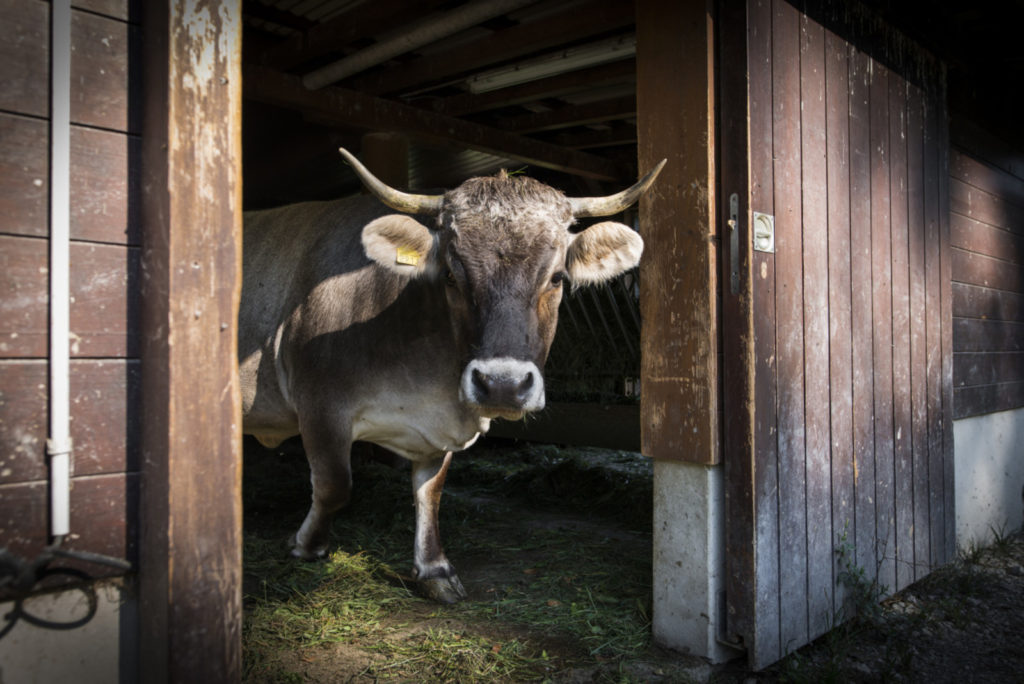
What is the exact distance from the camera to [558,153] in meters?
6.66

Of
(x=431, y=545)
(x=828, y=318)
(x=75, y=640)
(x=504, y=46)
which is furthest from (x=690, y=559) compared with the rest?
(x=504, y=46)

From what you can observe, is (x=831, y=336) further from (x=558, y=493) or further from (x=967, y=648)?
(x=558, y=493)

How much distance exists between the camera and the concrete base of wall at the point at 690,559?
2.67 meters

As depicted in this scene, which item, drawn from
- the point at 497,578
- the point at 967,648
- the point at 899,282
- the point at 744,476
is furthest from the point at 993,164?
the point at 497,578

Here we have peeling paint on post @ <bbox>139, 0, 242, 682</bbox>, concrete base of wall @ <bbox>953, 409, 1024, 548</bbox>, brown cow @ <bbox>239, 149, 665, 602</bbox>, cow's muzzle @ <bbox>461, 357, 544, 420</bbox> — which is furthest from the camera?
concrete base of wall @ <bbox>953, 409, 1024, 548</bbox>

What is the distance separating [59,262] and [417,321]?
2178 millimetres

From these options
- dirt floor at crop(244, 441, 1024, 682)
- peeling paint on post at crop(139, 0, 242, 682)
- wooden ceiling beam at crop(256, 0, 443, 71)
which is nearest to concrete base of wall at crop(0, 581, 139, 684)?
peeling paint on post at crop(139, 0, 242, 682)

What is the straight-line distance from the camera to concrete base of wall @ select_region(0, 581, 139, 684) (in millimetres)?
1286

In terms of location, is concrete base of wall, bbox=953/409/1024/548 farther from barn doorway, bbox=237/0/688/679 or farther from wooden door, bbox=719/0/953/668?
barn doorway, bbox=237/0/688/679

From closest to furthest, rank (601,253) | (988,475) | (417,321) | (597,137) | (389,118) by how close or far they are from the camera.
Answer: (601,253)
(417,321)
(988,475)
(389,118)
(597,137)

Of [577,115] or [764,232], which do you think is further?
[577,115]

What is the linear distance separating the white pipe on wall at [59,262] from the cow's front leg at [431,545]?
2.29 m

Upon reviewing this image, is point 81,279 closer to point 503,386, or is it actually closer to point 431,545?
point 503,386

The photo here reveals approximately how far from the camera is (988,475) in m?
4.69
